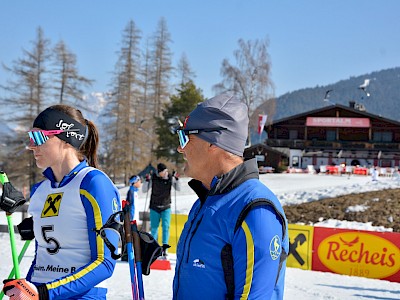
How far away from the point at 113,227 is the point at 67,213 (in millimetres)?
498

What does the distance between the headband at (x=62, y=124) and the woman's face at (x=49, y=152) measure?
45mm

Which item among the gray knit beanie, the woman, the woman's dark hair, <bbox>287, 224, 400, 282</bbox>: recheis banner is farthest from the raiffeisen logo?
the gray knit beanie

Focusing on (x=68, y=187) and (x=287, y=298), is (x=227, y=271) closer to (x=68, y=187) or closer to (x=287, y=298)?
(x=68, y=187)

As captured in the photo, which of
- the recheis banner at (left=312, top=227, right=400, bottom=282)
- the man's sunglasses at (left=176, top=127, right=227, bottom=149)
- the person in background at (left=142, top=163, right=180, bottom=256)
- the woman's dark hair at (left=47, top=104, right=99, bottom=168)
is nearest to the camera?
the man's sunglasses at (left=176, top=127, right=227, bottom=149)

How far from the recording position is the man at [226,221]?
1966 mm

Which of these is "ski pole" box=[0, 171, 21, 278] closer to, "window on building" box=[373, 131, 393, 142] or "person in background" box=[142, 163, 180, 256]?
"person in background" box=[142, 163, 180, 256]

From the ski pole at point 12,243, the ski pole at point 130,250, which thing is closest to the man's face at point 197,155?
the ski pole at point 130,250

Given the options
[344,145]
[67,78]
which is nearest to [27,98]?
[67,78]

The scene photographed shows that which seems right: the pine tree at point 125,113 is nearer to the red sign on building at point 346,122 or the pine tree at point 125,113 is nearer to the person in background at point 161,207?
the red sign on building at point 346,122

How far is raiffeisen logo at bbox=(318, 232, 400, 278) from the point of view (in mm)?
10156

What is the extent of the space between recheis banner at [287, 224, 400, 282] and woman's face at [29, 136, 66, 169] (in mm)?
8549

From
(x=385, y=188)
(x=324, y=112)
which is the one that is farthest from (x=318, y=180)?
(x=324, y=112)

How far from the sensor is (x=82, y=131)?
313cm

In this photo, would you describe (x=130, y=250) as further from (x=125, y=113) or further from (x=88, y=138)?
(x=125, y=113)
